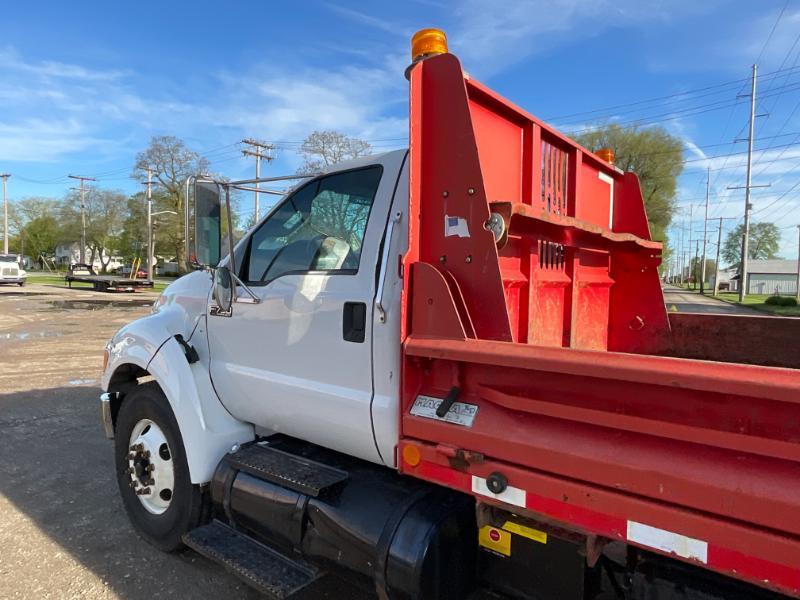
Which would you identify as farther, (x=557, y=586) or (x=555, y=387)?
(x=557, y=586)

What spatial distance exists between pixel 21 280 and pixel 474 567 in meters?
39.9

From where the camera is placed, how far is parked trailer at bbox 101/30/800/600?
60.7 inches

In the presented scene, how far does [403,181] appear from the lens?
2.51 metres

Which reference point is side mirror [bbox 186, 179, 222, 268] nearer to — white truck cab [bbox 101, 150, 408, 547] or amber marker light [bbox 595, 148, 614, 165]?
white truck cab [bbox 101, 150, 408, 547]

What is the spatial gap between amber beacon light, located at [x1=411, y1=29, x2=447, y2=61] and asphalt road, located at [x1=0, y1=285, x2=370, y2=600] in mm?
2672

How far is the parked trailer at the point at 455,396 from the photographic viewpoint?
5.06 ft

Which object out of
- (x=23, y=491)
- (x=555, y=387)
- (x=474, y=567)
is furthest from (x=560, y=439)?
(x=23, y=491)

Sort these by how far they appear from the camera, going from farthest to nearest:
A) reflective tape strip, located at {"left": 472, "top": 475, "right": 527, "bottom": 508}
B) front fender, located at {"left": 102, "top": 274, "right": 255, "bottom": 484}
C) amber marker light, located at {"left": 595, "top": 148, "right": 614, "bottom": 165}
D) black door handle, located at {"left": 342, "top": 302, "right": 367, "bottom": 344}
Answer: amber marker light, located at {"left": 595, "top": 148, "right": 614, "bottom": 165}
front fender, located at {"left": 102, "top": 274, "right": 255, "bottom": 484}
black door handle, located at {"left": 342, "top": 302, "right": 367, "bottom": 344}
reflective tape strip, located at {"left": 472, "top": 475, "right": 527, "bottom": 508}

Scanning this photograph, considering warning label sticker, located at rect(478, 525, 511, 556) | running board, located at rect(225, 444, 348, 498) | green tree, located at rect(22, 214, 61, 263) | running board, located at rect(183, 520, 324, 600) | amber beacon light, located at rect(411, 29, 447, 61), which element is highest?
green tree, located at rect(22, 214, 61, 263)

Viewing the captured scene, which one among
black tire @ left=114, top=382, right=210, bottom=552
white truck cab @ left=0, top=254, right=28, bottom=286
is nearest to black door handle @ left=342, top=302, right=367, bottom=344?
black tire @ left=114, top=382, right=210, bottom=552

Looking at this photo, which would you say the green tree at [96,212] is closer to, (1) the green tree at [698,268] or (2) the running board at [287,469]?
(2) the running board at [287,469]

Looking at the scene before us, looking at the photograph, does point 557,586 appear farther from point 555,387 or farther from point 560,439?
point 555,387

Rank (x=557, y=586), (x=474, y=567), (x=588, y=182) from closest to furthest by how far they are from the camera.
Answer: (x=557, y=586)
(x=474, y=567)
(x=588, y=182)

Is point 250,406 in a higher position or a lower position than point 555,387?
lower
